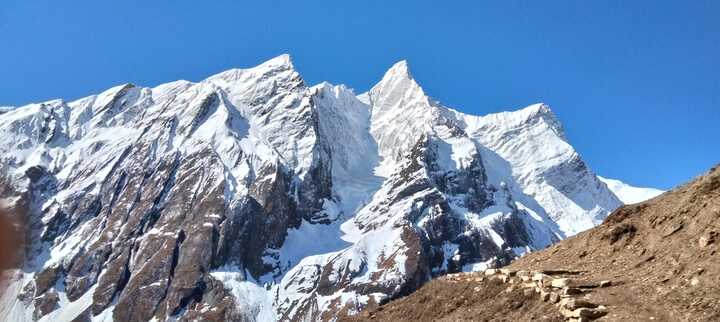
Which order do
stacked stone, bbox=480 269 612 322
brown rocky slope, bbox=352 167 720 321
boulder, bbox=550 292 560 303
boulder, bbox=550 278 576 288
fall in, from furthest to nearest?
boulder, bbox=550 278 576 288 → boulder, bbox=550 292 560 303 → stacked stone, bbox=480 269 612 322 → brown rocky slope, bbox=352 167 720 321

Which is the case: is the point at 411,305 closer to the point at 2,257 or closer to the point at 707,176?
the point at 707,176

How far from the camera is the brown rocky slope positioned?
3198 cm

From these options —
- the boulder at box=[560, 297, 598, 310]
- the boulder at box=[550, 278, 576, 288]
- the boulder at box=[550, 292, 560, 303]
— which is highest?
the boulder at box=[550, 278, 576, 288]

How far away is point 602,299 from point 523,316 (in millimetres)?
4196

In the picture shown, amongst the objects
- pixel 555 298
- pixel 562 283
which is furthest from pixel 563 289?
pixel 562 283

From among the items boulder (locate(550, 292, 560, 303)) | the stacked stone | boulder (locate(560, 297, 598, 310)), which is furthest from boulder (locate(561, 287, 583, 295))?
boulder (locate(560, 297, 598, 310))

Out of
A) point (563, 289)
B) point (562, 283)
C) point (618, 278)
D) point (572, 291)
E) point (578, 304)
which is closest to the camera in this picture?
point (578, 304)

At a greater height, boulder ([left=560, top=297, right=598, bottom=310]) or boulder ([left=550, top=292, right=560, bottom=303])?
boulder ([left=550, top=292, right=560, bottom=303])

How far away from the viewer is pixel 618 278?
36.4 metres

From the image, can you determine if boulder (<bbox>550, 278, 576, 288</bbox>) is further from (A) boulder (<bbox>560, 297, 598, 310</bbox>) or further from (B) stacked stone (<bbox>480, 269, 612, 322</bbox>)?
(A) boulder (<bbox>560, 297, 598, 310</bbox>)

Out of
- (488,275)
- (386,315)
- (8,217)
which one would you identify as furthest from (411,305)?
(8,217)

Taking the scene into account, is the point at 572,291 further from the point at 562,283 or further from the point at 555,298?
the point at 562,283

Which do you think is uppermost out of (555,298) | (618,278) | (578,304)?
(618,278)

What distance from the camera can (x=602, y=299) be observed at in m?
33.7
